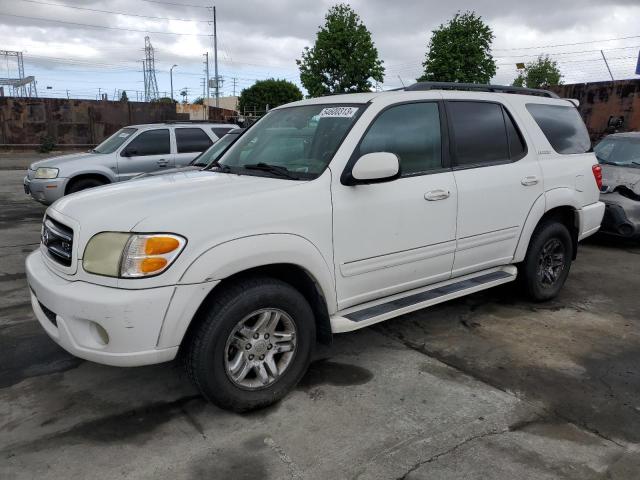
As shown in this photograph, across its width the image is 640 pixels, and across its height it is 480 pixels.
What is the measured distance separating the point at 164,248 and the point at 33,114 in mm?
24226

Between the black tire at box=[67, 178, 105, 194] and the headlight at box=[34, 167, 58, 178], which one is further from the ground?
the headlight at box=[34, 167, 58, 178]

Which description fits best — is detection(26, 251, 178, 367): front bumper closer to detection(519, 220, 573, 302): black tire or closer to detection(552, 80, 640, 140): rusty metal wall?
detection(519, 220, 573, 302): black tire

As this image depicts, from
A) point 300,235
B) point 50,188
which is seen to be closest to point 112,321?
point 300,235

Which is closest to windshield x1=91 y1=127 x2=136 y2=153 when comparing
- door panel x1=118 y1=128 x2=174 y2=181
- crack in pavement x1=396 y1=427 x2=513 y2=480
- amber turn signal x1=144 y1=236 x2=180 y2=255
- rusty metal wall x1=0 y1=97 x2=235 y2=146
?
door panel x1=118 y1=128 x2=174 y2=181

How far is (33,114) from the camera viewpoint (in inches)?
911

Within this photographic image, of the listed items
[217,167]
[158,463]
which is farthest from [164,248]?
[217,167]

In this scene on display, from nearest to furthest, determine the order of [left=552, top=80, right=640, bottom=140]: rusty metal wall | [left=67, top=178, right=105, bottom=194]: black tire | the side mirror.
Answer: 1. the side mirror
2. [left=67, top=178, right=105, bottom=194]: black tire
3. [left=552, top=80, right=640, bottom=140]: rusty metal wall

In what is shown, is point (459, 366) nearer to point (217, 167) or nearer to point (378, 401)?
point (378, 401)

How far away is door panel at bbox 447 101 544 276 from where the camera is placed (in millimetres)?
3982

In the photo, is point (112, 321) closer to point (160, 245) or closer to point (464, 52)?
point (160, 245)

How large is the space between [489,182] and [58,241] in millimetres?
3033

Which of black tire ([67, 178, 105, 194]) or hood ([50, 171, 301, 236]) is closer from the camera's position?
hood ([50, 171, 301, 236])

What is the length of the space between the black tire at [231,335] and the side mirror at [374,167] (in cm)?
80

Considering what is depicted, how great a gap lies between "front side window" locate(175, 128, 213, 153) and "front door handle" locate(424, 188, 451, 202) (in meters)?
7.06
